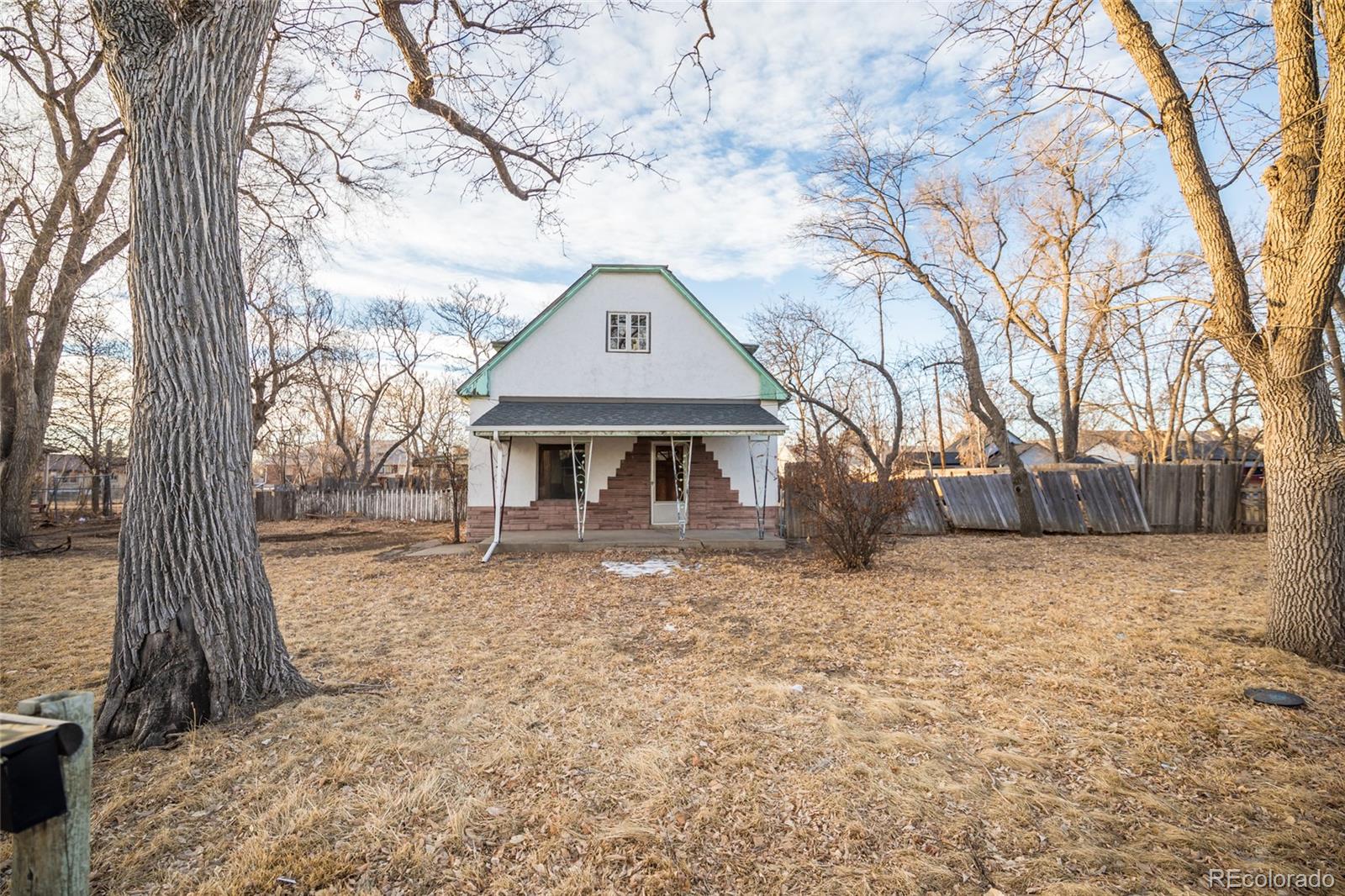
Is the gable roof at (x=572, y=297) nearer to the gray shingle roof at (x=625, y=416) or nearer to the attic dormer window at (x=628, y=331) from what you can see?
the gray shingle roof at (x=625, y=416)

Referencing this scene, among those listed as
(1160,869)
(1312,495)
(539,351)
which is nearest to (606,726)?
(1160,869)

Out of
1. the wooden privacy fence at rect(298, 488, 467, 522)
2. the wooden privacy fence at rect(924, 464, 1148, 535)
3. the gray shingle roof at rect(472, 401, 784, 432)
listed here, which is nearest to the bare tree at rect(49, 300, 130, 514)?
the wooden privacy fence at rect(298, 488, 467, 522)

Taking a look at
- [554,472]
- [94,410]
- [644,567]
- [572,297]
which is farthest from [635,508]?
[94,410]

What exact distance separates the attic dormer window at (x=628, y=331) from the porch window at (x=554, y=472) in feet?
9.27

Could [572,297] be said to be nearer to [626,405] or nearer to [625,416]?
[626,405]

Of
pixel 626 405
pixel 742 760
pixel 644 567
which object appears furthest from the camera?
pixel 626 405

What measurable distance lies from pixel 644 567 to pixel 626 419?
3.82m

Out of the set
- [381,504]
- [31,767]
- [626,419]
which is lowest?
[381,504]

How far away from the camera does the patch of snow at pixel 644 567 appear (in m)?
9.37

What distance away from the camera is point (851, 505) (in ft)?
29.9

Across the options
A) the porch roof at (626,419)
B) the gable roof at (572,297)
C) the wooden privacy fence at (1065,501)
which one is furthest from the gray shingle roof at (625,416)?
the wooden privacy fence at (1065,501)

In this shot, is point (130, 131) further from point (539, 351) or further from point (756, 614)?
point (539, 351)

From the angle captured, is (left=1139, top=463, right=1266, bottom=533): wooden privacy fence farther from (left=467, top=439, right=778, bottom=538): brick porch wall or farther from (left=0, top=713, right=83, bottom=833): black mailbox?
(left=0, top=713, right=83, bottom=833): black mailbox

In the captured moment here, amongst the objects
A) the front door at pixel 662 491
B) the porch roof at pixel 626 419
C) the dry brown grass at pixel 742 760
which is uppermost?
the porch roof at pixel 626 419
